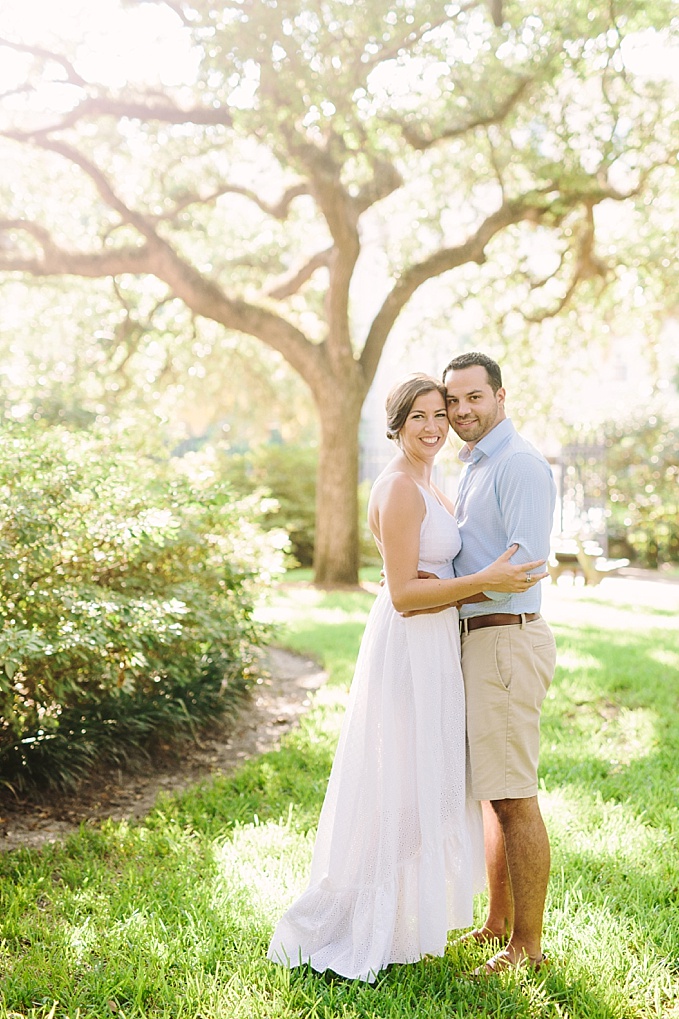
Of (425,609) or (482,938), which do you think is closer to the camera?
(425,609)

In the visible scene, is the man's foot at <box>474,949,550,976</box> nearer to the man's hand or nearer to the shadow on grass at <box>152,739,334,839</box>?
the man's hand

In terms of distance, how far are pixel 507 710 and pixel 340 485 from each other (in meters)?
10.4

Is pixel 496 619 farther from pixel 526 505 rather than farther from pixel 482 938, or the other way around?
pixel 482 938

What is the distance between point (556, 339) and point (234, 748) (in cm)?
1204

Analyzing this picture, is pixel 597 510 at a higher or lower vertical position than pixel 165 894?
higher

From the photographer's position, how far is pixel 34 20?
462 inches

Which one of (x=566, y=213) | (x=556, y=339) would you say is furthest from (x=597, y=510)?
(x=566, y=213)

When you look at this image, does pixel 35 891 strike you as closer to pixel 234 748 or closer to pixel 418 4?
pixel 234 748

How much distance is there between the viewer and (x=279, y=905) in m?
3.68

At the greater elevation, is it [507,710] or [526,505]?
[526,505]

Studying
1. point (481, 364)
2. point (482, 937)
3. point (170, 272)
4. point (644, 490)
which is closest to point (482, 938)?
point (482, 937)

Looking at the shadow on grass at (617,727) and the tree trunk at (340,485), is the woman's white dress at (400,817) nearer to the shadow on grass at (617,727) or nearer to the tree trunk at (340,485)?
the shadow on grass at (617,727)

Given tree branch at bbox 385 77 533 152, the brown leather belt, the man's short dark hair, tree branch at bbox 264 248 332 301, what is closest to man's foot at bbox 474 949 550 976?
the brown leather belt

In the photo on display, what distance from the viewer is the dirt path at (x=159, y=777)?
4.66 metres
